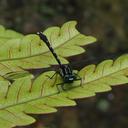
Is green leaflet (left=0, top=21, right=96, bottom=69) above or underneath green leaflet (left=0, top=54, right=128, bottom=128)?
above

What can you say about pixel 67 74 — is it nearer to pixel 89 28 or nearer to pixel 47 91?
pixel 47 91

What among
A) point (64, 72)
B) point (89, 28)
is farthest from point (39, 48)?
point (89, 28)

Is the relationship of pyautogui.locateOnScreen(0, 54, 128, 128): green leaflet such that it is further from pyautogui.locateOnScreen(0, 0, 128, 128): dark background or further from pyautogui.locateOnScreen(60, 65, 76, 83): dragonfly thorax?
pyautogui.locateOnScreen(0, 0, 128, 128): dark background

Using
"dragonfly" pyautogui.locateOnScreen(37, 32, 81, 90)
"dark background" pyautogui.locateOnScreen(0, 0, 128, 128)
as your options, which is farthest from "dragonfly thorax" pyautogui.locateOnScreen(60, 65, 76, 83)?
"dark background" pyautogui.locateOnScreen(0, 0, 128, 128)

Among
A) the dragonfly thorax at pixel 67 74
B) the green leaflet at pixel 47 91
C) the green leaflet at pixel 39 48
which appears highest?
the green leaflet at pixel 39 48

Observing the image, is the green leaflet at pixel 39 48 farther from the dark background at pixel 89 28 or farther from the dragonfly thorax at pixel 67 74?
the dark background at pixel 89 28

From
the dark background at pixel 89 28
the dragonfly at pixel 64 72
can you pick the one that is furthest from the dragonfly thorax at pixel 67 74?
the dark background at pixel 89 28
